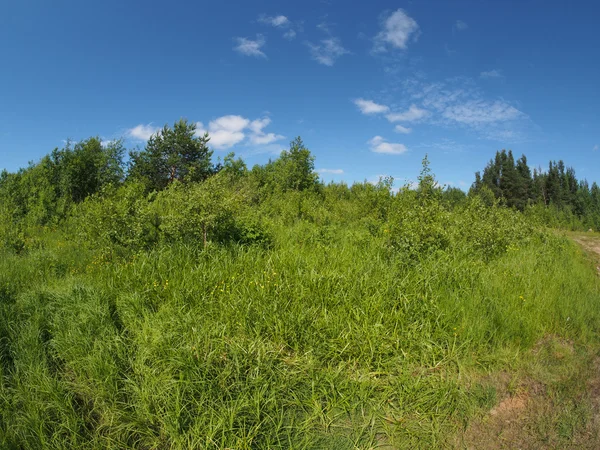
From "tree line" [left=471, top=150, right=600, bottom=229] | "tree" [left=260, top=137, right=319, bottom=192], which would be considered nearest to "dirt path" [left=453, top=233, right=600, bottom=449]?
"tree" [left=260, top=137, right=319, bottom=192]

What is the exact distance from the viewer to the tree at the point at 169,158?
81.3ft

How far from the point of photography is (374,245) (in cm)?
740

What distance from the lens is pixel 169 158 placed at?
24.8m

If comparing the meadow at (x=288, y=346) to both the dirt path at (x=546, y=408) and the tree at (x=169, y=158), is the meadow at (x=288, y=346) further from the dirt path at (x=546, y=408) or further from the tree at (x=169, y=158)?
the tree at (x=169, y=158)

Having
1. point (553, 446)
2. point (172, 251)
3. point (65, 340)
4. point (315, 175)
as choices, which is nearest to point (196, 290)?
point (65, 340)

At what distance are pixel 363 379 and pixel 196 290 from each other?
2613mm

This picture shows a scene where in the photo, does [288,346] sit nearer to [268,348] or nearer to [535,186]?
[268,348]

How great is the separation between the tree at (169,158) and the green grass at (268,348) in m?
20.0

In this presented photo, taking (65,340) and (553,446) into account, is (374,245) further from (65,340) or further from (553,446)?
(65,340)

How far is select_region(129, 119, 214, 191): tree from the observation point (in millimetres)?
24766

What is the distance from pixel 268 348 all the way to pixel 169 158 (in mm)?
23940

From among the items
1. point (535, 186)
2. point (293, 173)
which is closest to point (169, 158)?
point (293, 173)

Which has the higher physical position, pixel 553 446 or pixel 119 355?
pixel 119 355

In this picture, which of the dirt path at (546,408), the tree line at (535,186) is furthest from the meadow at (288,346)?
the tree line at (535,186)
